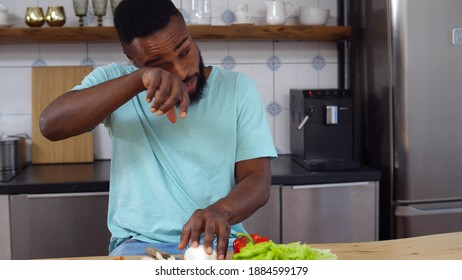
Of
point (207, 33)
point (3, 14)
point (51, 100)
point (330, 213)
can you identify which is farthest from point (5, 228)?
point (330, 213)

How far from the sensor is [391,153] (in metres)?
2.74

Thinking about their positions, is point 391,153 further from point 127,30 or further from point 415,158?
point 127,30

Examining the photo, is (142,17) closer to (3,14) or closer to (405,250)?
(405,250)

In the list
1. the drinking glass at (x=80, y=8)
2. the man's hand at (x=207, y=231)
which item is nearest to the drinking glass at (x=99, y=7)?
the drinking glass at (x=80, y=8)

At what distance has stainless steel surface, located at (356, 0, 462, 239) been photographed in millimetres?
2709

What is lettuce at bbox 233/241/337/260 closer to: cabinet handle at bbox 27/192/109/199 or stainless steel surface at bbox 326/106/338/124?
cabinet handle at bbox 27/192/109/199

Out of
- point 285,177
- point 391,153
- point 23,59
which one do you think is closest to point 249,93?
point 285,177

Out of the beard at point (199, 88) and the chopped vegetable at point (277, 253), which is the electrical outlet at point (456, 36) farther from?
the chopped vegetable at point (277, 253)

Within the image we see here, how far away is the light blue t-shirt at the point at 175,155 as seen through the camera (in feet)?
5.53

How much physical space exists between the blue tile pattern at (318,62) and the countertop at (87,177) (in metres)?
0.55

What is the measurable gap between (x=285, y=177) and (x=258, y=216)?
21cm

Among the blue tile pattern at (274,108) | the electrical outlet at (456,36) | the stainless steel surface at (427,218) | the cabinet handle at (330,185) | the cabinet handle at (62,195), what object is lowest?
the stainless steel surface at (427,218)

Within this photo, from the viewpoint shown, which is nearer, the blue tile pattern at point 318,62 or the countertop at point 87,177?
the countertop at point 87,177

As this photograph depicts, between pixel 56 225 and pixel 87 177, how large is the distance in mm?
234
